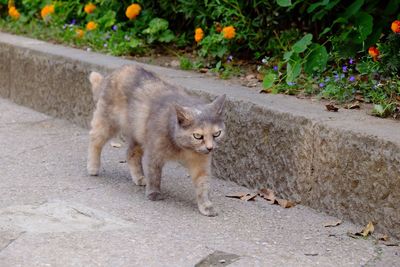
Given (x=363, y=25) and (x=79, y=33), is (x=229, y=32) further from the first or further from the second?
(x=79, y=33)

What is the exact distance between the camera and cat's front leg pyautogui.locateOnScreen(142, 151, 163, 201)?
5.29 m

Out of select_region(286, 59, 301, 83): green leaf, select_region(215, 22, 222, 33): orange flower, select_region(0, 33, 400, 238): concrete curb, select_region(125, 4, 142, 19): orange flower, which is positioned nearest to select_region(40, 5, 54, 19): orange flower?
select_region(125, 4, 142, 19): orange flower

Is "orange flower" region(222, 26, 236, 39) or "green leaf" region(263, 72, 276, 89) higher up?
"orange flower" region(222, 26, 236, 39)

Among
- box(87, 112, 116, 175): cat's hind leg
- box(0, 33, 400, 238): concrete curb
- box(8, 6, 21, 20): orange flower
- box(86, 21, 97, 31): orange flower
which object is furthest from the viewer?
box(8, 6, 21, 20): orange flower

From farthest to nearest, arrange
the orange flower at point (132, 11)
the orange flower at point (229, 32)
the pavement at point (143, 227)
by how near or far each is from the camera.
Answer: the orange flower at point (132, 11), the orange flower at point (229, 32), the pavement at point (143, 227)

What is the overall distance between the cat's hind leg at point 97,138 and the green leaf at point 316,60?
1.52 m

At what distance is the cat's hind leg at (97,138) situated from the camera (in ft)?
19.4

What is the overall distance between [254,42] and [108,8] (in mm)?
2139

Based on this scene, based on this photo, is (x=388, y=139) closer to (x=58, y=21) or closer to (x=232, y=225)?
(x=232, y=225)

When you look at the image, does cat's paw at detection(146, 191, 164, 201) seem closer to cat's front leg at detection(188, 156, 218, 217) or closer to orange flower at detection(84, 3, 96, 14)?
cat's front leg at detection(188, 156, 218, 217)

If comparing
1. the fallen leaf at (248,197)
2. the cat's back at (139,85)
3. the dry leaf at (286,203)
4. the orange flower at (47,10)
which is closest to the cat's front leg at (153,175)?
the cat's back at (139,85)

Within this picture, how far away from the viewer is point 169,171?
621 centimetres

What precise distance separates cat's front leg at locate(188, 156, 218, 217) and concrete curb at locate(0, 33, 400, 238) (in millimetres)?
498

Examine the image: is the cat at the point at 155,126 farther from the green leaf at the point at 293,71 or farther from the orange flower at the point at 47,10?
the orange flower at the point at 47,10
